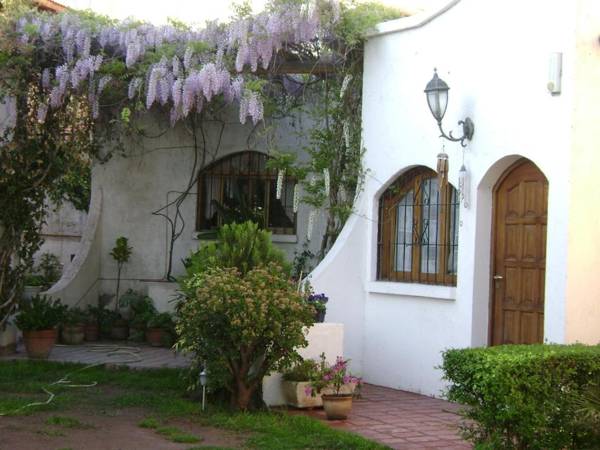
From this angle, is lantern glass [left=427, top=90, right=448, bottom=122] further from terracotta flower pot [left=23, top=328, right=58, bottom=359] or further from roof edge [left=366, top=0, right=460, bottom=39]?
terracotta flower pot [left=23, top=328, right=58, bottom=359]

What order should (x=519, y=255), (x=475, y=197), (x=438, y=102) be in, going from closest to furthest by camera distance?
(x=519, y=255), (x=475, y=197), (x=438, y=102)

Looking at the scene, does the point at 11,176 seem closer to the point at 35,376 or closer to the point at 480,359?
the point at 35,376

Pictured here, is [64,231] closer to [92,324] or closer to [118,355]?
[92,324]

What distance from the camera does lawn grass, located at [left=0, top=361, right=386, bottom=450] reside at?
25.6 feet

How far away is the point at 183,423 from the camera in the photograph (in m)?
8.46

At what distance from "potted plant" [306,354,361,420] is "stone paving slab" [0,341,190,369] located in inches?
108

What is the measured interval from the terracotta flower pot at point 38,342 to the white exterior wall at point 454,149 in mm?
3570

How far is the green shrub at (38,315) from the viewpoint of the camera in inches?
464

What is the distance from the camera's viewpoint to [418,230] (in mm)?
10875

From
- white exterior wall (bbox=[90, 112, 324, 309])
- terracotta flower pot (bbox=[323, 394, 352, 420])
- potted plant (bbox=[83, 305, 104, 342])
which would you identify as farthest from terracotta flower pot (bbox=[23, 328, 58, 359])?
terracotta flower pot (bbox=[323, 394, 352, 420])

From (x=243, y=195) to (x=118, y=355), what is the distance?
127 inches

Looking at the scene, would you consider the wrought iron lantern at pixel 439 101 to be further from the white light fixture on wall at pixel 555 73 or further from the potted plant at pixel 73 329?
the potted plant at pixel 73 329

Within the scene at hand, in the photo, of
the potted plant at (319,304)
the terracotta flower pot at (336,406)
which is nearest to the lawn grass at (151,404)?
the terracotta flower pot at (336,406)

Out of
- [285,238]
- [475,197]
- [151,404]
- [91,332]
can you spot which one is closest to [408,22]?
[475,197]
